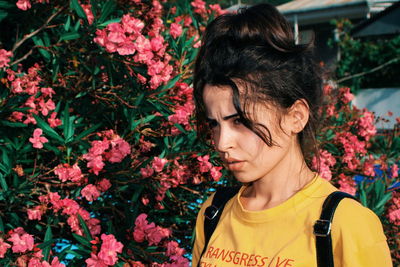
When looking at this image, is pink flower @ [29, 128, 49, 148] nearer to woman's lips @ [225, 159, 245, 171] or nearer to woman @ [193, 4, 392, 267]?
woman @ [193, 4, 392, 267]

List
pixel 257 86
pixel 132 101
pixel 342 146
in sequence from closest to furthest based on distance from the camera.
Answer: pixel 257 86, pixel 132 101, pixel 342 146

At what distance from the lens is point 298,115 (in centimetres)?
170

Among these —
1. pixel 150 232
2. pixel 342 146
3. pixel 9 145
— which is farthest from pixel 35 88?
pixel 342 146

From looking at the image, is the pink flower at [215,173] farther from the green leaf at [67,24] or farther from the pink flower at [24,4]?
the pink flower at [24,4]

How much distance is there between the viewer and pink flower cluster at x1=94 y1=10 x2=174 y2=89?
2707 mm

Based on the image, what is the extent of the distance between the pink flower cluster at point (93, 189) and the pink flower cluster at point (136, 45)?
54cm

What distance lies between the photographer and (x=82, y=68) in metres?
3.19

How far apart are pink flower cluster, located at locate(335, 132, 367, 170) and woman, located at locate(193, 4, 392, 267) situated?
2232 millimetres

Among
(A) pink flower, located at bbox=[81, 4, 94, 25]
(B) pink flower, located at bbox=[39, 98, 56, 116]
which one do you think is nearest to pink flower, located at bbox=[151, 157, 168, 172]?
(B) pink flower, located at bbox=[39, 98, 56, 116]

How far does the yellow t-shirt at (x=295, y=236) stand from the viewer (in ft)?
4.66

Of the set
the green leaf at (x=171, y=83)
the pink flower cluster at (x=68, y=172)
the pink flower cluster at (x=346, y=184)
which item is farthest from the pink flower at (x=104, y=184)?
the pink flower cluster at (x=346, y=184)

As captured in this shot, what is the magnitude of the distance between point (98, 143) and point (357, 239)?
1.54m

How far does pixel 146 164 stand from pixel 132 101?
361mm

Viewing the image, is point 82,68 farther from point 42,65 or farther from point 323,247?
point 323,247
